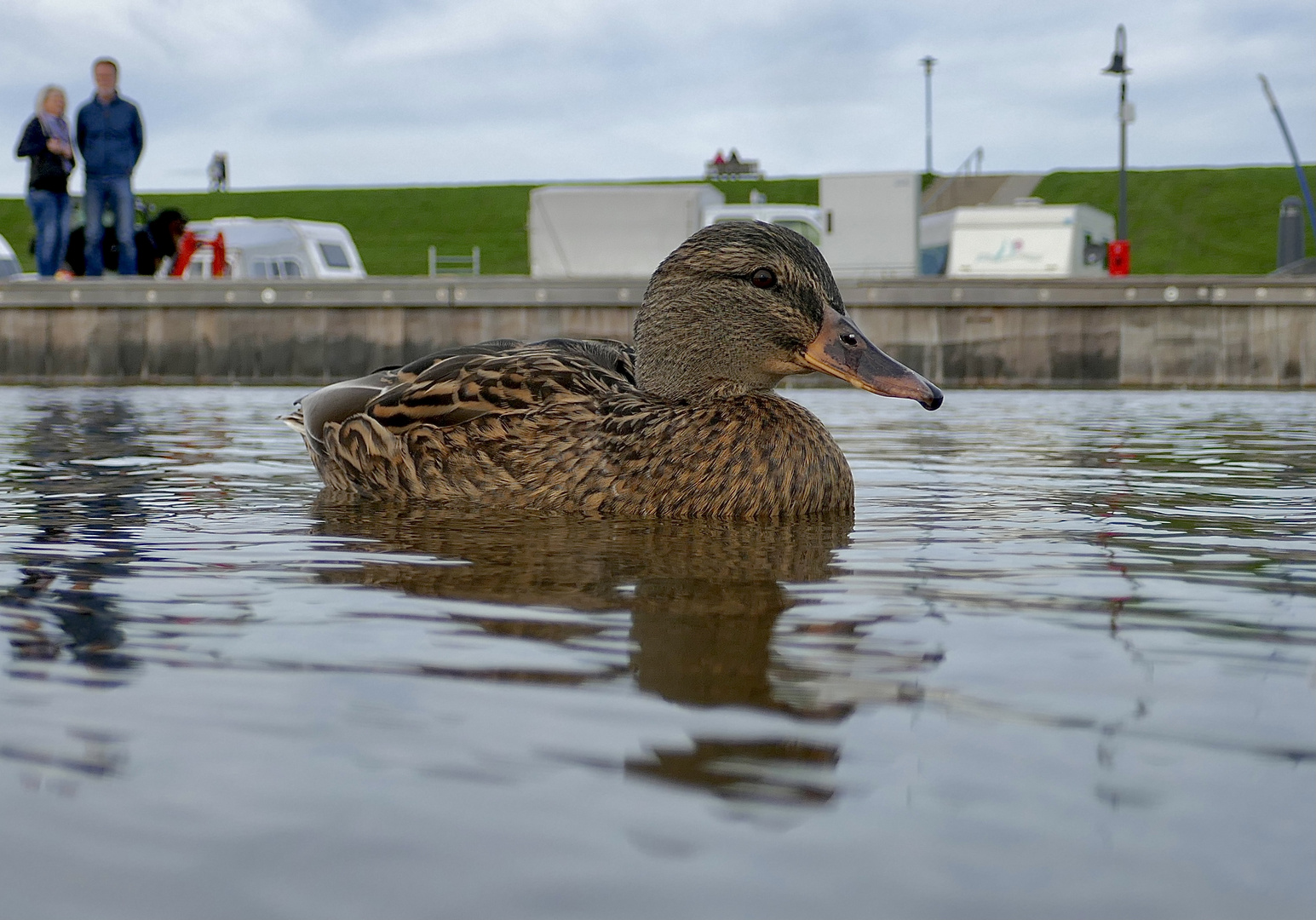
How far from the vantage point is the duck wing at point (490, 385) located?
514 cm

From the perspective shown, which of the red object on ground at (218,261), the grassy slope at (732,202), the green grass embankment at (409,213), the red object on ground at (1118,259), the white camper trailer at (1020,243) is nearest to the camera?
the red object on ground at (218,261)

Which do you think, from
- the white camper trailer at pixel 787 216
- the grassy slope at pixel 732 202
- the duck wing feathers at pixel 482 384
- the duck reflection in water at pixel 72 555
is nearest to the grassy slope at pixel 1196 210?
the grassy slope at pixel 732 202

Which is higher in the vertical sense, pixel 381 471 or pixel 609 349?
pixel 609 349

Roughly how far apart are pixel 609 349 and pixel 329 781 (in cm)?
417

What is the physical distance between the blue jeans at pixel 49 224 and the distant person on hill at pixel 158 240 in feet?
3.85

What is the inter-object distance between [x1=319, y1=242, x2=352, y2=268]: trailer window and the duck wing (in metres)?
21.3

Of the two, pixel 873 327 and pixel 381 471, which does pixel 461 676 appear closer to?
pixel 381 471

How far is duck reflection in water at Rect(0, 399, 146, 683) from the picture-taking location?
289cm

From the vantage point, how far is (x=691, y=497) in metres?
4.85

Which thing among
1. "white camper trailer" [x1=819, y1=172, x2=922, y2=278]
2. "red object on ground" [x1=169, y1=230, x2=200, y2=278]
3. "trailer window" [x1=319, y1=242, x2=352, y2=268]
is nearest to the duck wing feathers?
"red object on ground" [x1=169, y1=230, x2=200, y2=278]

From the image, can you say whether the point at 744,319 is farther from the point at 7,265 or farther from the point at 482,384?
the point at 7,265

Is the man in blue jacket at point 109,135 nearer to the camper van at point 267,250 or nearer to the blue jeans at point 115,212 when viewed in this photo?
the blue jeans at point 115,212

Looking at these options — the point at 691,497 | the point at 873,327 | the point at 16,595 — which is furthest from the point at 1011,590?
the point at 873,327

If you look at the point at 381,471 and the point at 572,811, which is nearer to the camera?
the point at 572,811
